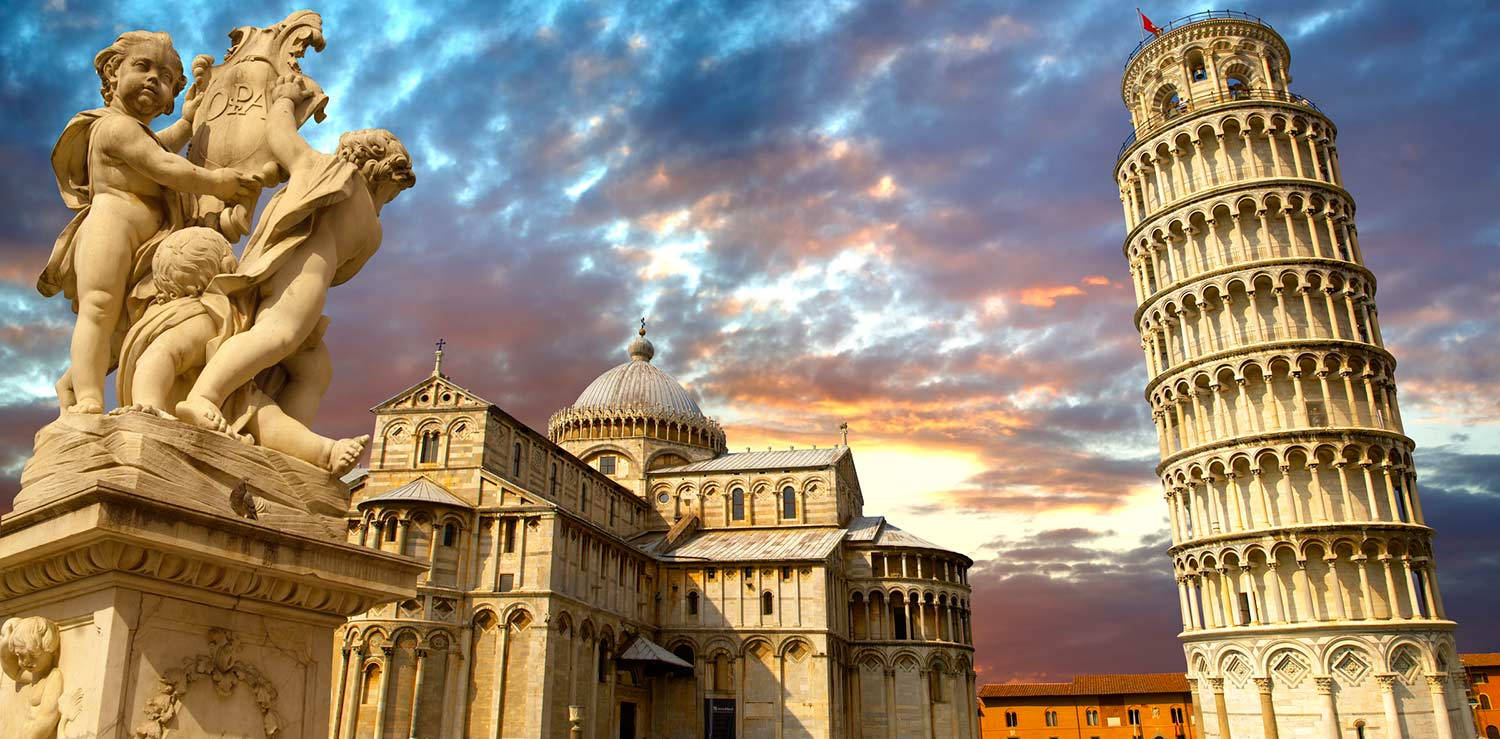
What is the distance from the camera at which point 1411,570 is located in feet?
117

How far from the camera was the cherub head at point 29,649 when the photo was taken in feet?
12.8

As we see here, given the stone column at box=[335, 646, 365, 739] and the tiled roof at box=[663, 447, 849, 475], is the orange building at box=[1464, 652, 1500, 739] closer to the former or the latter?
the tiled roof at box=[663, 447, 849, 475]

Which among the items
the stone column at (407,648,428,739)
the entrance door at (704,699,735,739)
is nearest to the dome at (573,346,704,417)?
the entrance door at (704,699,735,739)

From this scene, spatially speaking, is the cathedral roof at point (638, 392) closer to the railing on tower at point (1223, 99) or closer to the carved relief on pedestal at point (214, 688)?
the railing on tower at point (1223, 99)

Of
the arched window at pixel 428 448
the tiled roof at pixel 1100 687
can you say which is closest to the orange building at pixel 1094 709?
the tiled roof at pixel 1100 687

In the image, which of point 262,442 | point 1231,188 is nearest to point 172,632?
point 262,442

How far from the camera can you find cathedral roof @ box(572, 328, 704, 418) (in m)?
63.8

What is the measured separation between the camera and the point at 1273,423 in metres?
37.7

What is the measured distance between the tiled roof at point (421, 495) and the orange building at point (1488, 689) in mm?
68819

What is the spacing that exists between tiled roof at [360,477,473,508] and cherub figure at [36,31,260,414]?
112 feet

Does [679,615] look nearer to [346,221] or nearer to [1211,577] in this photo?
[1211,577]

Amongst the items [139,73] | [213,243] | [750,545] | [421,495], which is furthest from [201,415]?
[750,545]

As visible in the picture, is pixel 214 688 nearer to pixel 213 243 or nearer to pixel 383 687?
pixel 213 243

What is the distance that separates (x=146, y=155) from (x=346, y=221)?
992mm
